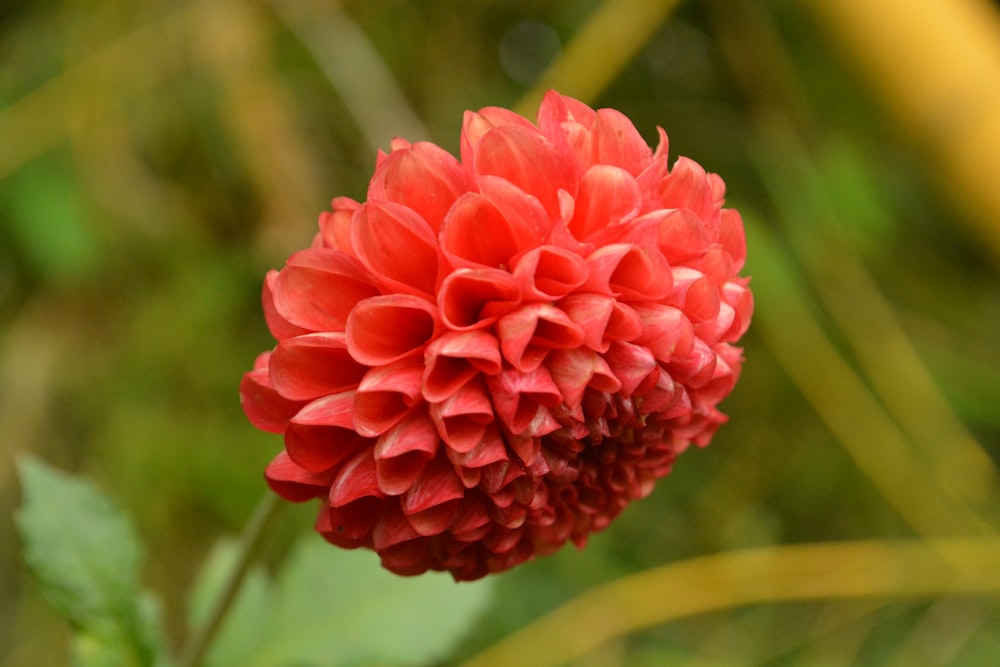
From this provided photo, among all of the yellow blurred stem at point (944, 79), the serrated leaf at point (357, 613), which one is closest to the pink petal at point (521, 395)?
the serrated leaf at point (357, 613)

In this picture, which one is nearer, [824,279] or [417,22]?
[824,279]

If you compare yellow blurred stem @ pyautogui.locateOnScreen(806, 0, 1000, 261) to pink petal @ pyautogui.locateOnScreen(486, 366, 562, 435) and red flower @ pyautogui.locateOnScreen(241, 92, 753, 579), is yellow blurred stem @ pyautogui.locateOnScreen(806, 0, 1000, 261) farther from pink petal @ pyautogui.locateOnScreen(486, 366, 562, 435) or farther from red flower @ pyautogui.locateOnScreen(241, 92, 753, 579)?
pink petal @ pyautogui.locateOnScreen(486, 366, 562, 435)

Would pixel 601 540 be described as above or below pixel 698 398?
below

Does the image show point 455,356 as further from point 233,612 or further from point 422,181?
point 233,612

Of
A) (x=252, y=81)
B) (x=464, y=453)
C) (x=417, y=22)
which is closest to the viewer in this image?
(x=464, y=453)

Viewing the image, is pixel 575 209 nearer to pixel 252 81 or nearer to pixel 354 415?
pixel 354 415

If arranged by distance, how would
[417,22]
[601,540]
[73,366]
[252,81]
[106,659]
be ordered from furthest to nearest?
[417,22] < [252,81] < [73,366] < [601,540] < [106,659]

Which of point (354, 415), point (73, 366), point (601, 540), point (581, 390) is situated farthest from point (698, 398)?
point (73, 366)
